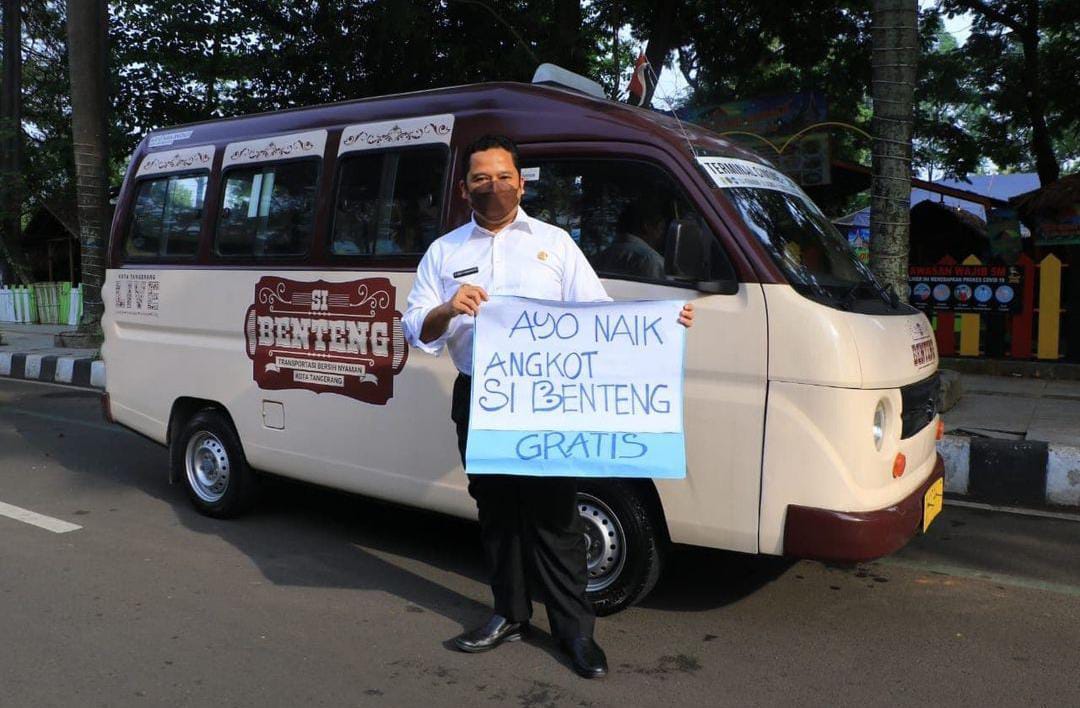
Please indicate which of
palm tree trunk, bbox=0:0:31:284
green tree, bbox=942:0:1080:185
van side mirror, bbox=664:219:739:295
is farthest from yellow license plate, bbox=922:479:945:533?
palm tree trunk, bbox=0:0:31:284

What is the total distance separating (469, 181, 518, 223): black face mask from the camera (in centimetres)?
302

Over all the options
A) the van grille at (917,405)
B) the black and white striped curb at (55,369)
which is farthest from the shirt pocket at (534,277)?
the black and white striped curb at (55,369)

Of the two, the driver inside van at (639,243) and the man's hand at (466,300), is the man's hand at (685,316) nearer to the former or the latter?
the driver inside van at (639,243)

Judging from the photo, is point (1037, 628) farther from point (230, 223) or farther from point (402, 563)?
point (230, 223)

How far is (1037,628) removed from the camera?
3.61 meters

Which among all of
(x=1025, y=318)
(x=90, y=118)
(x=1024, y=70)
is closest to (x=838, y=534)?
(x=1025, y=318)

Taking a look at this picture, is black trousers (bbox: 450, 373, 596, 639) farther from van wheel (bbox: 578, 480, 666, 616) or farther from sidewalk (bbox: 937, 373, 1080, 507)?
sidewalk (bbox: 937, 373, 1080, 507)

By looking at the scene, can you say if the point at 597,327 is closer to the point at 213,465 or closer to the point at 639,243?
the point at 639,243

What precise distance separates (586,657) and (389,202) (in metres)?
2.26

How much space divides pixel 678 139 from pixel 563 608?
182 cm

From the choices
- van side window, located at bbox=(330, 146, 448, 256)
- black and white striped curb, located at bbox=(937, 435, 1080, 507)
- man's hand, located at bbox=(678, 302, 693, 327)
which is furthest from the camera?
black and white striped curb, located at bbox=(937, 435, 1080, 507)

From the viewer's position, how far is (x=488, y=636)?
11.0ft

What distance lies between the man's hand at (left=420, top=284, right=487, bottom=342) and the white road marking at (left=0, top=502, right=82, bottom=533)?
301 cm

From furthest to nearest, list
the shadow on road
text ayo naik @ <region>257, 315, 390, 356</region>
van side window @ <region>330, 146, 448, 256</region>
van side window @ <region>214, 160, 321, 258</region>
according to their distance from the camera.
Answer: van side window @ <region>214, 160, 321, 258</region> < text ayo naik @ <region>257, 315, 390, 356</region> < van side window @ <region>330, 146, 448, 256</region> < the shadow on road
